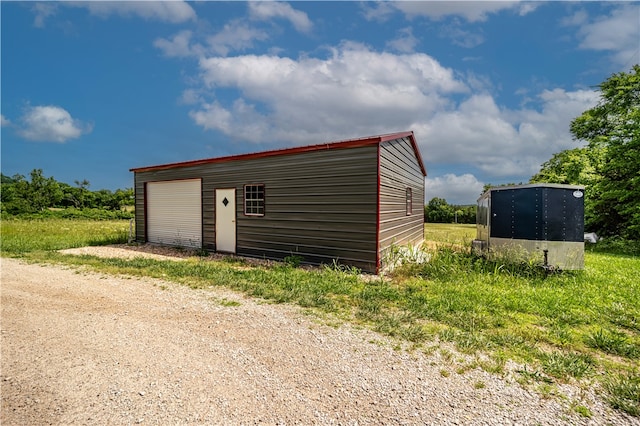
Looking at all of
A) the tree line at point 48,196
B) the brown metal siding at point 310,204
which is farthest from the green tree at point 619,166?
the tree line at point 48,196

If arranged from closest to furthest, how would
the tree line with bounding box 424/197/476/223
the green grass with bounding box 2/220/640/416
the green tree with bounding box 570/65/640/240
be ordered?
the green grass with bounding box 2/220/640/416 < the green tree with bounding box 570/65/640/240 < the tree line with bounding box 424/197/476/223

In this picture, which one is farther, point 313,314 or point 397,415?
point 313,314

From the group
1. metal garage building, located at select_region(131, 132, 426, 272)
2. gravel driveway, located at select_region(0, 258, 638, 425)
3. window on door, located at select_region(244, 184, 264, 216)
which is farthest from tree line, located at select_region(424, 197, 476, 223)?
gravel driveway, located at select_region(0, 258, 638, 425)

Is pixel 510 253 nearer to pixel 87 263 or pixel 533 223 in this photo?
pixel 533 223

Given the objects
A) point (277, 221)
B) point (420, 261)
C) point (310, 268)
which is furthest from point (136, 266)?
point (420, 261)

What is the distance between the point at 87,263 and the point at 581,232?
12.6m

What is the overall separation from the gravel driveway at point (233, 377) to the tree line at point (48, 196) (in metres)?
36.0

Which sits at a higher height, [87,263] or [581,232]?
[581,232]

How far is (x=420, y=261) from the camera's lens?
27.6ft

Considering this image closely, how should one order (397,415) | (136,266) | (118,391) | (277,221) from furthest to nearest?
(277,221)
(136,266)
(118,391)
(397,415)

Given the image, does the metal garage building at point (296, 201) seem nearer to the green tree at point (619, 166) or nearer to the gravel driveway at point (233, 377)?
the gravel driveway at point (233, 377)

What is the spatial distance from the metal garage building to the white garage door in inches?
1.5

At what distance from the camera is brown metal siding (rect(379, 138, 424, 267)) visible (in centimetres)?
839

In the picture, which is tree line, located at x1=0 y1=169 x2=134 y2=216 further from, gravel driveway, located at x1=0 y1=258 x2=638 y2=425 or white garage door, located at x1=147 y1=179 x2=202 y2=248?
gravel driveway, located at x1=0 y1=258 x2=638 y2=425
